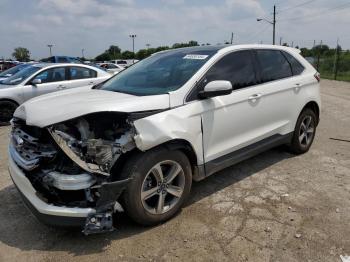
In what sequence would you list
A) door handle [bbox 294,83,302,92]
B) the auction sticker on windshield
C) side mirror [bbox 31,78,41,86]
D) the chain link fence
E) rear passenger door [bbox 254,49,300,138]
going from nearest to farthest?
the auction sticker on windshield → rear passenger door [bbox 254,49,300,138] → door handle [bbox 294,83,302,92] → side mirror [bbox 31,78,41,86] → the chain link fence

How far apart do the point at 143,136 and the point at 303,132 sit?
3.36 metres

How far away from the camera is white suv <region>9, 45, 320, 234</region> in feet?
10.1

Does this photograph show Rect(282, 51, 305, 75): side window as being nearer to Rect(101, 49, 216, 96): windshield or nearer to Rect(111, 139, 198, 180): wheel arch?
Rect(101, 49, 216, 96): windshield

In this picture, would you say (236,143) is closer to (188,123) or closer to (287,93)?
(188,123)

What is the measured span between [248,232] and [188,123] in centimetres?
122

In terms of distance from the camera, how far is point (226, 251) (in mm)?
3115

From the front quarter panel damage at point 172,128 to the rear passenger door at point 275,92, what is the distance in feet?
3.84

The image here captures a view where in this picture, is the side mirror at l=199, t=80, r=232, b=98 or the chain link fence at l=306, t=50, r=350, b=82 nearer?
the side mirror at l=199, t=80, r=232, b=98

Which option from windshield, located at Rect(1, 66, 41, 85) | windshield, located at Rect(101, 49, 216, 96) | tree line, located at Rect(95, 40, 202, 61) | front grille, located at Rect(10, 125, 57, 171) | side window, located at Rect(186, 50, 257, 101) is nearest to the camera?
front grille, located at Rect(10, 125, 57, 171)

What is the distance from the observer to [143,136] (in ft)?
10.4

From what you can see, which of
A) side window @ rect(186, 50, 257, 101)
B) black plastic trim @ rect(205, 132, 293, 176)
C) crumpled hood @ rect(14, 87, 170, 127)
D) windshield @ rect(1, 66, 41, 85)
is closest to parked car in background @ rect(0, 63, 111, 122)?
windshield @ rect(1, 66, 41, 85)

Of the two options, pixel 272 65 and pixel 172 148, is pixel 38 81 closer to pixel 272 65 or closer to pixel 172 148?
pixel 272 65

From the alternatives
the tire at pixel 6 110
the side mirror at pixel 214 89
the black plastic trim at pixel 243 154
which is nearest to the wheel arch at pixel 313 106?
the black plastic trim at pixel 243 154

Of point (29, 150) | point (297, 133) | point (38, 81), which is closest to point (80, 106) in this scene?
point (29, 150)
